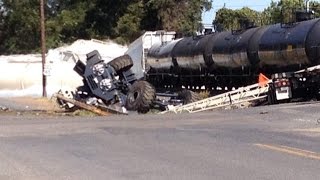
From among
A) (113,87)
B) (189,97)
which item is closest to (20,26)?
(113,87)

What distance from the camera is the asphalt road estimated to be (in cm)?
1172

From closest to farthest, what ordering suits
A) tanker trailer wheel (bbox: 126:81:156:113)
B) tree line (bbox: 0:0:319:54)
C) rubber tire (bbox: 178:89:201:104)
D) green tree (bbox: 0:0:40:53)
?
tanker trailer wheel (bbox: 126:81:156:113) < rubber tire (bbox: 178:89:201:104) < tree line (bbox: 0:0:319:54) < green tree (bbox: 0:0:40:53)

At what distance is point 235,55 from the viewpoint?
1299 inches

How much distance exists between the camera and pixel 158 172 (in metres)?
11.7

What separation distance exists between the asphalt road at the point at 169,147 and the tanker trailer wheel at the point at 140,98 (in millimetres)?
8055

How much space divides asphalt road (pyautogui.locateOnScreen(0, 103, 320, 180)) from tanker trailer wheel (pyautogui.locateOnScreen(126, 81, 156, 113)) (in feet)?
26.4

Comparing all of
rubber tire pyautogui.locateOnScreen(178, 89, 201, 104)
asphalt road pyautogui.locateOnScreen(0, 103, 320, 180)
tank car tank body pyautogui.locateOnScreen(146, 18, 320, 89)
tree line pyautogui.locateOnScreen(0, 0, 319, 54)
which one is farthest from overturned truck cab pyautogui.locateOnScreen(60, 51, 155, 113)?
tree line pyautogui.locateOnScreen(0, 0, 319, 54)

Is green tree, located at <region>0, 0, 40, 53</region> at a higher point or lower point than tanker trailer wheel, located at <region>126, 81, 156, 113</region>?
higher

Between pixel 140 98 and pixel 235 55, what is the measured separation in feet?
15.5

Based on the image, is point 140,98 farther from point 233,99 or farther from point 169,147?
point 169,147

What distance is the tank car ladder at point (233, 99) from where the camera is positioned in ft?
95.6

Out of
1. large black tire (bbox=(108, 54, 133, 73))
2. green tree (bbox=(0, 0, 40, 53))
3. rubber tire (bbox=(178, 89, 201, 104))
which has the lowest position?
rubber tire (bbox=(178, 89, 201, 104))

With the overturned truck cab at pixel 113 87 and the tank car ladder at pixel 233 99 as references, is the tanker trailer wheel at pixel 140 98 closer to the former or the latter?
the overturned truck cab at pixel 113 87

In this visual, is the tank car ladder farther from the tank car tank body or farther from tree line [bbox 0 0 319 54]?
tree line [bbox 0 0 319 54]
